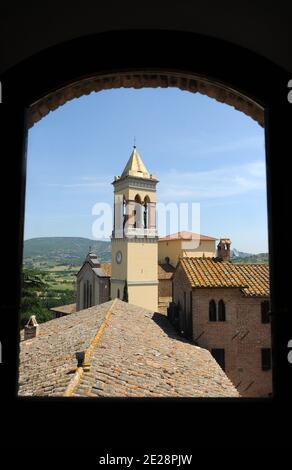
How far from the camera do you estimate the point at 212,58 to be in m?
1.59

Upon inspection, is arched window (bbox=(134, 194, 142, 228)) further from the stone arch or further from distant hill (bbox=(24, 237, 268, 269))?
the stone arch

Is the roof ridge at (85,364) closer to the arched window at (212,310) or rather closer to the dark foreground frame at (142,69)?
the dark foreground frame at (142,69)

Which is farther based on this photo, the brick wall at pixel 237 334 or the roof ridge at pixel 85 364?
the brick wall at pixel 237 334

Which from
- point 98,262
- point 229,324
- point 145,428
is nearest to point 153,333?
point 229,324

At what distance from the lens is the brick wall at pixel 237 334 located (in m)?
11.2

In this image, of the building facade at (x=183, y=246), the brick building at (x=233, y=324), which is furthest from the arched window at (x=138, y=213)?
the brick building at (x=233, y=324)

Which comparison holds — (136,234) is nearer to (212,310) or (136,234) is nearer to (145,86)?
(212,310)

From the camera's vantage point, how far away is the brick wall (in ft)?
36.8

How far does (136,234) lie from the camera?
25484 millimetres

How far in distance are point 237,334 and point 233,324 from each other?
0.36m

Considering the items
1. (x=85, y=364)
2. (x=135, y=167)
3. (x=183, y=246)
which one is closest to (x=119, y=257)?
(x=135, y=167)

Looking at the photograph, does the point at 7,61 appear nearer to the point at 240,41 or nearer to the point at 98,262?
the point at 240,41

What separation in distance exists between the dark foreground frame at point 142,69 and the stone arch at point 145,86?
8 cm

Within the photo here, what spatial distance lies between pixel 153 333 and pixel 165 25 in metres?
8.89
